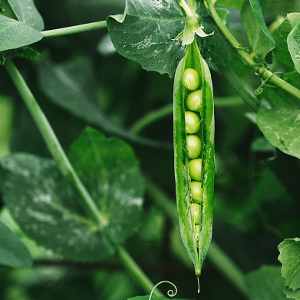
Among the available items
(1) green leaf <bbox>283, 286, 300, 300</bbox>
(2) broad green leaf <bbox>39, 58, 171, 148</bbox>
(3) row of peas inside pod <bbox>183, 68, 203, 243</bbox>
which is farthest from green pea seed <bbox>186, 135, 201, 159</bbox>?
(2) broad green leaf <bbox>39, 58, 171, 148</bbox>

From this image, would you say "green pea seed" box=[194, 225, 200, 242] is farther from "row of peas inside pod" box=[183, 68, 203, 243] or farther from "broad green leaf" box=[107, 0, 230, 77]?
"broad green leaf" box=[107, 0, 230, 77]

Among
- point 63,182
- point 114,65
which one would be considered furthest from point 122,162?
point 114,65

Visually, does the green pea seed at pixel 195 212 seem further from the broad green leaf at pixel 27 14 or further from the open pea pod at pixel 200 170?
the broad green leaf at pixel 27 14

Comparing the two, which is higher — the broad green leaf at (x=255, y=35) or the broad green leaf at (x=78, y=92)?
the broad green leaf at (x=78, y=92)

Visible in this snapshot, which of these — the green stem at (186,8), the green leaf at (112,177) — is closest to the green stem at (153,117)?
the green leaf at (112,177)

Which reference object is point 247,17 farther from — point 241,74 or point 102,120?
point 102,120
